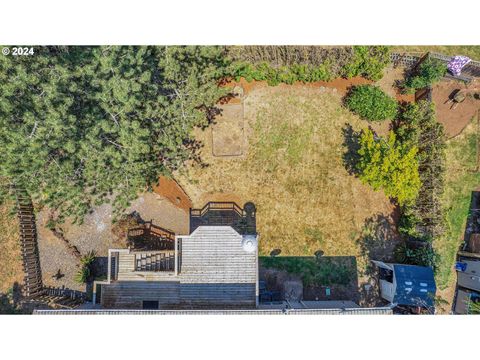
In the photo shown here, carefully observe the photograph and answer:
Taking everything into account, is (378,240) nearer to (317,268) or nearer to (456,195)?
(317,268)

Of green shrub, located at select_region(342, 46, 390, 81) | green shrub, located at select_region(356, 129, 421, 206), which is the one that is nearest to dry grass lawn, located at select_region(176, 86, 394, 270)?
green shrub, located at select_region(356, 129, 421, 206)

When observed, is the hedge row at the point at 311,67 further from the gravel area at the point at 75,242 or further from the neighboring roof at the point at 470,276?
the neighboring roof at the point at 470,276

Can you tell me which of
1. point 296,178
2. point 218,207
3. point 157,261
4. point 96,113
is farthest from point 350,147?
point 96,113

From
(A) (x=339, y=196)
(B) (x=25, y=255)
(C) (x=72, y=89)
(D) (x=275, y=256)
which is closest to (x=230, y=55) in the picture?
(C) (x=72, y=89)

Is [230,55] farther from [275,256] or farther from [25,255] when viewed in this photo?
[25,255]

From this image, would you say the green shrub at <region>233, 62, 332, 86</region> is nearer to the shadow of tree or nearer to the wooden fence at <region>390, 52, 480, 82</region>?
the shadow of tree
